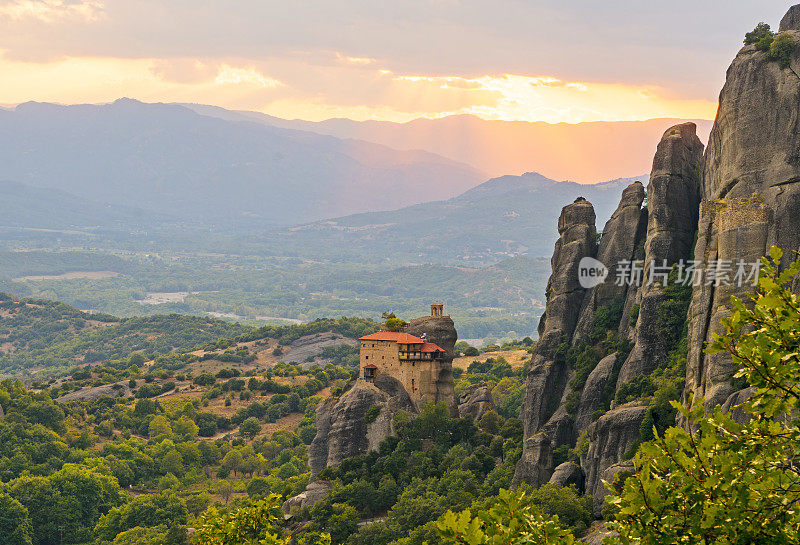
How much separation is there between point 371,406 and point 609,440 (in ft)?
88.7

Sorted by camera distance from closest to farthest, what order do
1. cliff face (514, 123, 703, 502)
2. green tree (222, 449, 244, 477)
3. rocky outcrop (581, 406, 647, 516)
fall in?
rocky outcrop (581, 406, 647, 516), cliff face (514, 123, 703, 502), green tree (222, 449, 244, 477)

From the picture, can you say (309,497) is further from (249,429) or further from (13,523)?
(249,429)

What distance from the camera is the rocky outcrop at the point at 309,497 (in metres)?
79.4

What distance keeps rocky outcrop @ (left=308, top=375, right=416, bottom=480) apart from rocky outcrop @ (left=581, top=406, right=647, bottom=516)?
2437 centimetres

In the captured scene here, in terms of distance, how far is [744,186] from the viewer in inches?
2247

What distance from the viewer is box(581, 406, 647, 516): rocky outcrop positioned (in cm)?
A: 5697

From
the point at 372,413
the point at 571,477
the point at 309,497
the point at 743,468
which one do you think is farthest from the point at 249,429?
the point at 743,468

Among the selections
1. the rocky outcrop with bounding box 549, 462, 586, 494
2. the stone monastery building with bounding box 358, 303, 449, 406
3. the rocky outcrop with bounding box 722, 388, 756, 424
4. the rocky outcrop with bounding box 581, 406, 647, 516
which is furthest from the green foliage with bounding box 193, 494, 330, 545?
the stone monastery building with bounding box 358, 303, 449, 406

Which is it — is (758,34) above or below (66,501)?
above

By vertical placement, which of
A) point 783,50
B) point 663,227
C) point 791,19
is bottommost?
point 663,227

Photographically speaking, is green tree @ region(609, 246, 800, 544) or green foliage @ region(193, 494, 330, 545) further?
green foliage @ region(193, 494, 330, 545)

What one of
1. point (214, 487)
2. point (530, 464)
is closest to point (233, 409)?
point (214, 487)

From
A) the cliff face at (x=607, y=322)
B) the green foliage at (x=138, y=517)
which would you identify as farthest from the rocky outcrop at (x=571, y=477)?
the green foliage at (x=138, y=517)

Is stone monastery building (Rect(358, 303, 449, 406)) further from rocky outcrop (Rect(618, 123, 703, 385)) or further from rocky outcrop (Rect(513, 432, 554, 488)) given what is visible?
rocky outcrop (Rect(618, 123, 703, 385))
